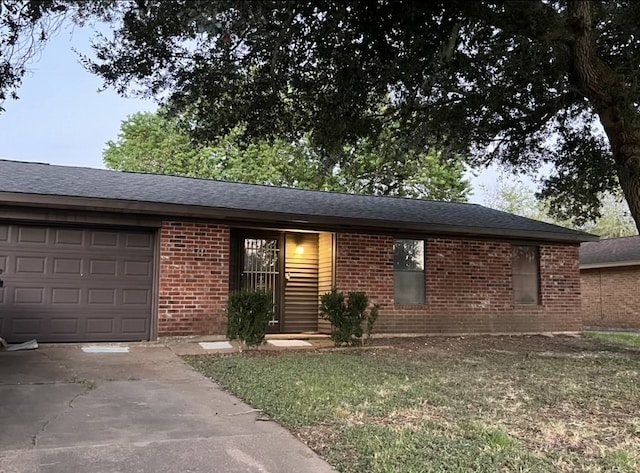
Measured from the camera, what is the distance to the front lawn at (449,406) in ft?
12.6

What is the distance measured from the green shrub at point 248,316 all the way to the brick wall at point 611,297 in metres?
14.2

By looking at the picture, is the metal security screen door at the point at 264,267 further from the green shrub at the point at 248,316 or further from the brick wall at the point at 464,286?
the green shrub at the point at 248,316

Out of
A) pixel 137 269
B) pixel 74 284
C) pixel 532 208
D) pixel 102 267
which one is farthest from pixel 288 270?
pixel 532 208

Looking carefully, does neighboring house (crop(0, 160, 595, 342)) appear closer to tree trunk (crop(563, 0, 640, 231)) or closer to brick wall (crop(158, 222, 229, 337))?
brick wall (crop(158, 222, 229, 337))

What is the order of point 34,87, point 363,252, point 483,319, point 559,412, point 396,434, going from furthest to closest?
point 483,319, point 363,252, point 34,87, point 559,412, point 396,434

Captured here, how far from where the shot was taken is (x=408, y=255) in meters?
11.7

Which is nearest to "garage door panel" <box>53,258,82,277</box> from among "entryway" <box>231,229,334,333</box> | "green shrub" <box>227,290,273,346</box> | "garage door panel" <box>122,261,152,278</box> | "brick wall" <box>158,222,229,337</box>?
"garage door panel" <box>122,261,152,278</box>

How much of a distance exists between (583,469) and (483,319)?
28.3 feet

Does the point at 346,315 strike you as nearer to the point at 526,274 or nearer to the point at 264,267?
the point at 264,267

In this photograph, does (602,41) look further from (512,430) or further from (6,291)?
(6,291)

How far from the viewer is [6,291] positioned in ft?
28.6

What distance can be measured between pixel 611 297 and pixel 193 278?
15.0m

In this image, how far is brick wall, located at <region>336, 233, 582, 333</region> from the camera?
1120cm

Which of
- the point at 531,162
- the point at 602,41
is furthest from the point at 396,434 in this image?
the point at 531,162
